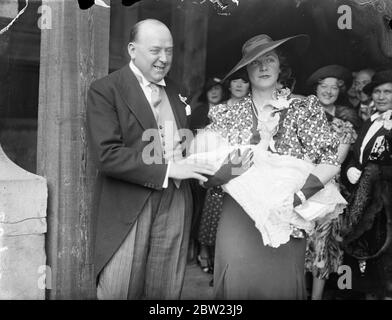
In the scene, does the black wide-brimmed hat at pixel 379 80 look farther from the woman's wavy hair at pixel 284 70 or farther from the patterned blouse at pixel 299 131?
the patterned blouse at pixel 299 131

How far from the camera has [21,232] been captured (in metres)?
3.39

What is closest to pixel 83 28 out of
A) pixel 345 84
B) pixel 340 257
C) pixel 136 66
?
pixel 136 66

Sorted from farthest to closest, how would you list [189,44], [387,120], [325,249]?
[189,44] → [325,249] → [387,120]

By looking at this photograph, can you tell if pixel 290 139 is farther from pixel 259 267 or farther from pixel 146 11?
pixel 146 11

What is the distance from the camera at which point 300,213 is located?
308 cm

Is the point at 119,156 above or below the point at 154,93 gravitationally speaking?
below

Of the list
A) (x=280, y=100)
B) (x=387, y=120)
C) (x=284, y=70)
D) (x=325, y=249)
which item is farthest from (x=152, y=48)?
(x=325, y=249)

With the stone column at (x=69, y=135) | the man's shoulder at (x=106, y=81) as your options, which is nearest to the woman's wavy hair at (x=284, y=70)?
the man's shoulder at (x=106, y=81)

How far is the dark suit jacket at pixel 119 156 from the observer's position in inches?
118

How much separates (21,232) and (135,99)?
97cm

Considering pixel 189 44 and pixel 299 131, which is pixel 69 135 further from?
pixel 189 44

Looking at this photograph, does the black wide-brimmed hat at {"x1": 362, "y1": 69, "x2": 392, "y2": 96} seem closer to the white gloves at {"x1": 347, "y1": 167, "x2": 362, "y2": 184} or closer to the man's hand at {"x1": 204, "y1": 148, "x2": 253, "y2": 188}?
the white gloves at {"x1": 347, "y1": 167, "x2": 362, "y2": 184}
